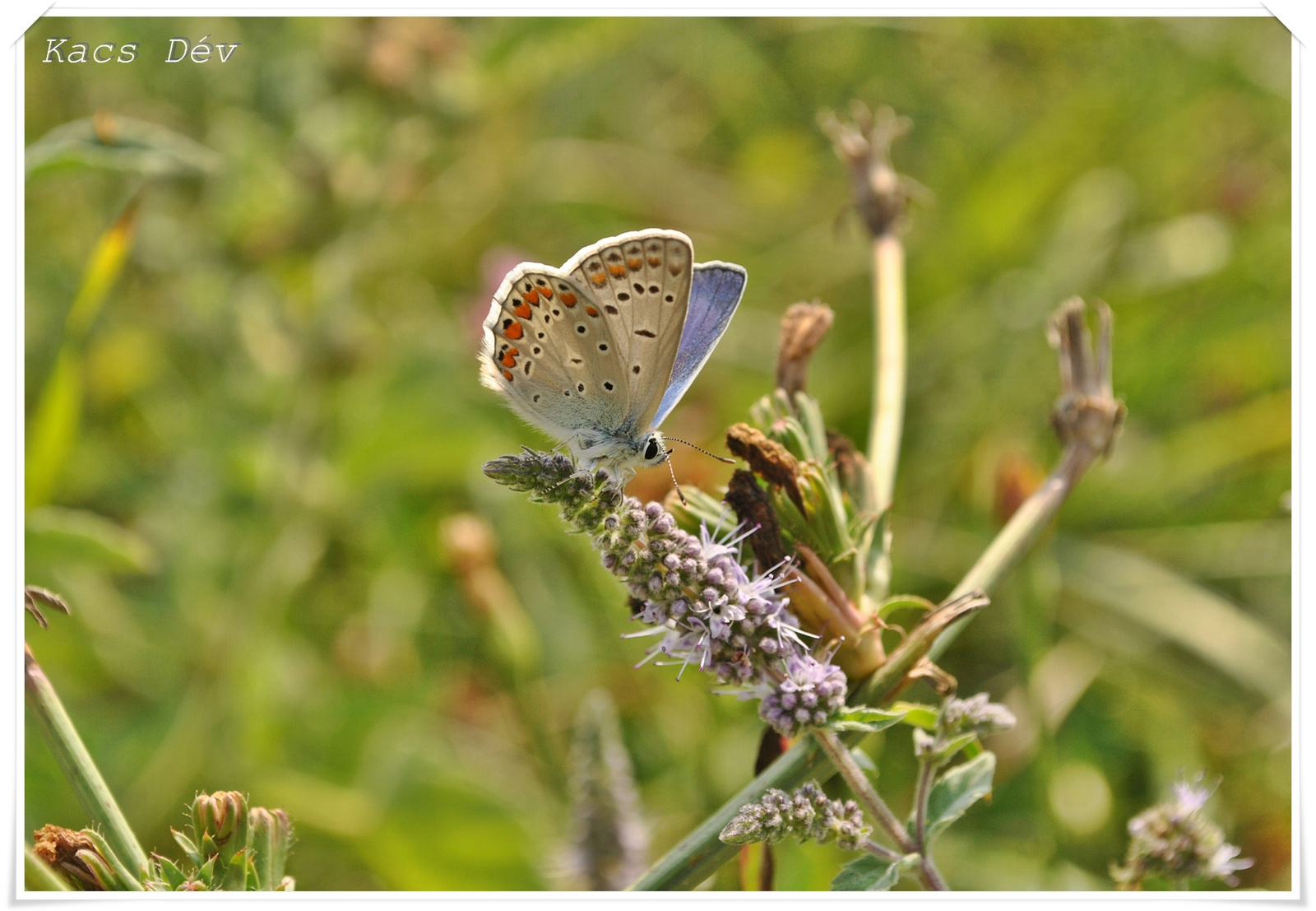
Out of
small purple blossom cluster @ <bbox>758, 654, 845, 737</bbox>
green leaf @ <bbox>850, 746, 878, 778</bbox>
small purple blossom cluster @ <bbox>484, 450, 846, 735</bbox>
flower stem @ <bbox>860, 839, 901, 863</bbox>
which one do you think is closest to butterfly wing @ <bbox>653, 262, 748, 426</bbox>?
small purple blossom cluster @ <bbox>484, 450, 846, 735</bbox>

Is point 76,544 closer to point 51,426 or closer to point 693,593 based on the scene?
point 51,426

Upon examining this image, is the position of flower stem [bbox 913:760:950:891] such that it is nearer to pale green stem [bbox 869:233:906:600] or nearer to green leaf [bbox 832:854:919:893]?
green leaf [bbox 832:854:919:893]

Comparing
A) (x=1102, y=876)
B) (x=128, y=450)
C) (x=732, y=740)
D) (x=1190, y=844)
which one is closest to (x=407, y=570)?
(x=128, y=450)

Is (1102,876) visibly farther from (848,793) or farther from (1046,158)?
(1046,158)

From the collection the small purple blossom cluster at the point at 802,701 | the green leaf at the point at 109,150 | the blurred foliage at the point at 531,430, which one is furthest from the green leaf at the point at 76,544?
the small purple blossom cluster at the point at 802,701

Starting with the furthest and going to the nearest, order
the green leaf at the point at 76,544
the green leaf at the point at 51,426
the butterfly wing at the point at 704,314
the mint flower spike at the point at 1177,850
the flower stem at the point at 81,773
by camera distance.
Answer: the green leaf at the point at 51,426, the green leaf at the point at 76,544, the mint flower spike at the point at 1177,850, the butterfly wing at the point at 704,314, the flower stem at the point at 81,773

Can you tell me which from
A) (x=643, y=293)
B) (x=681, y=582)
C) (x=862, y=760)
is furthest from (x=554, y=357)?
(x=862, y=760)

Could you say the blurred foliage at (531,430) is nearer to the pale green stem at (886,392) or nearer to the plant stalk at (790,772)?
the pale green stem at (886,392)
